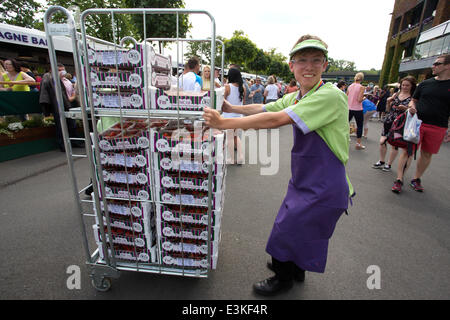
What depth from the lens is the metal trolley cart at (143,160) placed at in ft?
4.80

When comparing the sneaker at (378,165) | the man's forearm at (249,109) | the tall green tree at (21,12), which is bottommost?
the sneaker at (378,165)

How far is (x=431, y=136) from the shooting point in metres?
3.85

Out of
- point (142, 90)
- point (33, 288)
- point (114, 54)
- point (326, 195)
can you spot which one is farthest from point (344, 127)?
point (33, 288)

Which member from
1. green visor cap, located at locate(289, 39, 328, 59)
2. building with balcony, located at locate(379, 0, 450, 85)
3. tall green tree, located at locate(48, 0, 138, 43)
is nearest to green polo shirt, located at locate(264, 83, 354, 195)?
green visor cap, located at locate(289, 39, 328, 59)

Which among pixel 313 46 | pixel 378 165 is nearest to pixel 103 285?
pixel 313 46

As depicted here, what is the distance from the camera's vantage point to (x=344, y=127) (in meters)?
1.57

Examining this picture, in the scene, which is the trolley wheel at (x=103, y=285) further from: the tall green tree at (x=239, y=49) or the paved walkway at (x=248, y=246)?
the tall green tree at (x=239, y=49)

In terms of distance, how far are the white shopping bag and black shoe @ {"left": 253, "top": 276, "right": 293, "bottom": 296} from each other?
3262mm

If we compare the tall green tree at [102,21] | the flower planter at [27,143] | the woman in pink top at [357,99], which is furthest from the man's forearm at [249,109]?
the tall green tree at [102,21]

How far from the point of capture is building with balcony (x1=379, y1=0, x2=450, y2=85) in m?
16.6

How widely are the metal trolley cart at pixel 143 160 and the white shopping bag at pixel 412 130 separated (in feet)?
11.7

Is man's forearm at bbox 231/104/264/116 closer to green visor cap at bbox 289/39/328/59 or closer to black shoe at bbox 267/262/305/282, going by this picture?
green visor cap at bbox 289/39/328/59

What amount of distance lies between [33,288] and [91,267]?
22.7 inches

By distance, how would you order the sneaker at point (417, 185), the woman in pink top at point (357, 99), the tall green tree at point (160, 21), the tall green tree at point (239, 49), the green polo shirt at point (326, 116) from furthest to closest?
the tall green tree at point (239, 49) → the tall green tree at point (160, 21) → the woman in pink top at point (357, 99) → the sneaker at point (417, 185) → the green polo shirt at point (326, 116)
